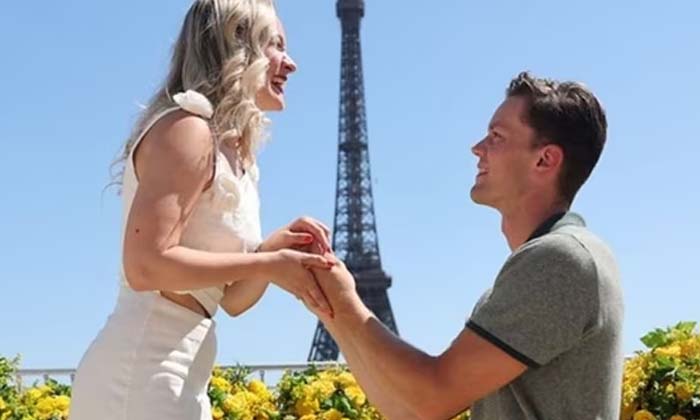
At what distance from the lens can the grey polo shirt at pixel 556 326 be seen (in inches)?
93.9

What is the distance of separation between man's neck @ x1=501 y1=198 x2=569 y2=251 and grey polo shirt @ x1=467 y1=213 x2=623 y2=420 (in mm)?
→ 131

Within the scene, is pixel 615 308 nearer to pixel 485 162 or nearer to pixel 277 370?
pixel 485 162

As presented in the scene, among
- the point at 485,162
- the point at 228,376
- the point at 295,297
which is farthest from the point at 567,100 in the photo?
the point at 228,376

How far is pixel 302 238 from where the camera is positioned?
9.37 feet

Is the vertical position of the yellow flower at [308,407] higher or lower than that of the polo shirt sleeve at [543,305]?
higher

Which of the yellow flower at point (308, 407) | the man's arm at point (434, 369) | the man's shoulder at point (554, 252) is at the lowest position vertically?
the man's arm at point (434, 369)

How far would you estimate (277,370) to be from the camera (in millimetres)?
5699

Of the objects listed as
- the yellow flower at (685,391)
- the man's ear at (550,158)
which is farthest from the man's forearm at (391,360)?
the yellow flower at (685,391)

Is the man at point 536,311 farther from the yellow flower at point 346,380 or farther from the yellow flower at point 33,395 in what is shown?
the yellow flower at point 33,395

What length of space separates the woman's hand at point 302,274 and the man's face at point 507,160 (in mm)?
391

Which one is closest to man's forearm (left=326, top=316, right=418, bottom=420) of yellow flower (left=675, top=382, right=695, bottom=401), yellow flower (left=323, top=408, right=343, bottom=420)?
yellow flower (left=675, top=382, right=695, bottom=401)

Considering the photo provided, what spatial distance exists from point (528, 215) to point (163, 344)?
0.85 m

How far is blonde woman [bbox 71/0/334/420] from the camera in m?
2.45

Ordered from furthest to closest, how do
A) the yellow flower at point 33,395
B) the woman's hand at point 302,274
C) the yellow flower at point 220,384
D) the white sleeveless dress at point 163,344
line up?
the yellow flower at point 33,395, the yellow flower at point 220,384, the woman's hand at point 302,274, the white sleeveless dress at point 163,344
